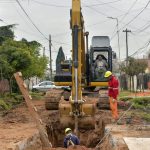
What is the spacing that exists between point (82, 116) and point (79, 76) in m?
2.26

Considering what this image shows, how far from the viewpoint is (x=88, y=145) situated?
20.1m

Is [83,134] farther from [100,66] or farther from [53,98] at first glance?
[53,98]

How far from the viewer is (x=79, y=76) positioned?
1669 cm

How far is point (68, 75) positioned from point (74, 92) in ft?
23.7

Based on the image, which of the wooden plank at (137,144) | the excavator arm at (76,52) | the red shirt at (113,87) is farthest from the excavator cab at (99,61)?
the wooden plank at (137,144)

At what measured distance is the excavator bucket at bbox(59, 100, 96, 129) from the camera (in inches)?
718

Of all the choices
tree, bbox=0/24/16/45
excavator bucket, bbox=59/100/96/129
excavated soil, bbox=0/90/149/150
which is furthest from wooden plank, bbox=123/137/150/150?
tree, bbox=0/24/16/45

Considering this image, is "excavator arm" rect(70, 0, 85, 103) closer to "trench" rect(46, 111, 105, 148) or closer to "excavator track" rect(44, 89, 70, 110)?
"trench" rect(46, 111, 105, 148)

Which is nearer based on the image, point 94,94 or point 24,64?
point 94,94

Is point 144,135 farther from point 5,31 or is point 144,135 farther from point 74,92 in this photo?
point 5,31

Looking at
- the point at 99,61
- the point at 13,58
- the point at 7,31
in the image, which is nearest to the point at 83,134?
the point at 99,61

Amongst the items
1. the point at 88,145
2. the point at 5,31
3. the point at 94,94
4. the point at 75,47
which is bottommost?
the point at 88,145

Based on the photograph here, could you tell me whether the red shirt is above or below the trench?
above

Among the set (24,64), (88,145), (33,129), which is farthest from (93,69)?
(24,64)
